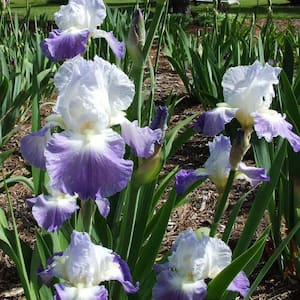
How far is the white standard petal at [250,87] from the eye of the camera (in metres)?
1.17

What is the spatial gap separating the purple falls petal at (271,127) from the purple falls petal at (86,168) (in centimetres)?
A: 29

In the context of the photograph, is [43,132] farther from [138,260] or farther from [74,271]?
[138,260]

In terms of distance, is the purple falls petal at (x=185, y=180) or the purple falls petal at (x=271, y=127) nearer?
the purple falls petal at (x=271, y=127)

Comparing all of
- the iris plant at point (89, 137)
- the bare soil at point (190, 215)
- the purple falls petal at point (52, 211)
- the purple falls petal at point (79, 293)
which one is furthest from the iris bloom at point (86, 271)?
the bare soil at point (190, 215)

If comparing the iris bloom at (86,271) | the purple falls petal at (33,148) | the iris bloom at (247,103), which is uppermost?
the iris bloom at (247,103)

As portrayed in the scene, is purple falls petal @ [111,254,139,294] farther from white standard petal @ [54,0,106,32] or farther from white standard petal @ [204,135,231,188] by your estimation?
white standard petal @ [54,0,106,32]

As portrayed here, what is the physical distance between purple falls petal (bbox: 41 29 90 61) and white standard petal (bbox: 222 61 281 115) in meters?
0.42

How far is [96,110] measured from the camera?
102cm

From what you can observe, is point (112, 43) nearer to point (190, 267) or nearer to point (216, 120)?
point (216, 120)

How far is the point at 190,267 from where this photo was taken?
1.09 meters

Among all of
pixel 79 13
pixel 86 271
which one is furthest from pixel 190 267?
pixel 79 13

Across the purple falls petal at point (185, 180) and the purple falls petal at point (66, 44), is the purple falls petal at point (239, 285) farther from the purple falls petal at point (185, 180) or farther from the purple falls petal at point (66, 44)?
the purple falls petal at point (66, 44)

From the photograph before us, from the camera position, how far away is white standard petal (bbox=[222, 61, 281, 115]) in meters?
1.17

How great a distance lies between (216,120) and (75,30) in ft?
1.80
